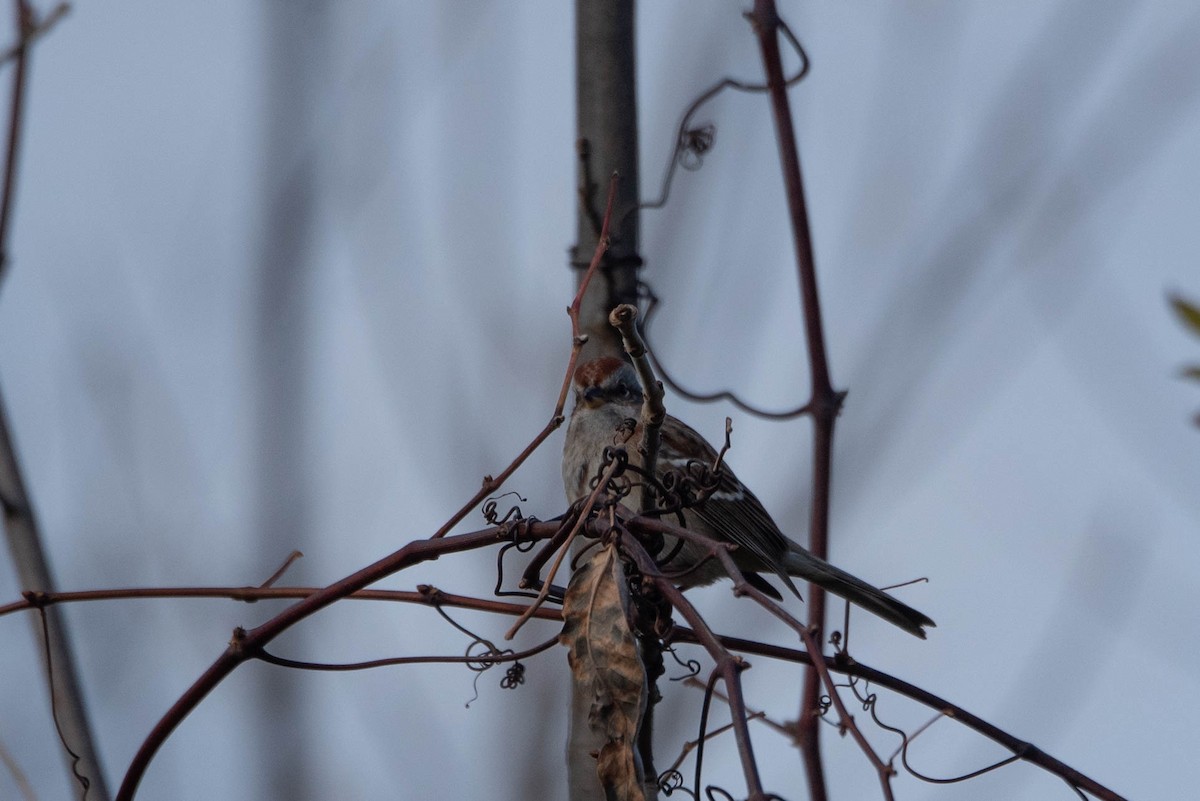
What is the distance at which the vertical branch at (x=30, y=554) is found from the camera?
171 centimetres

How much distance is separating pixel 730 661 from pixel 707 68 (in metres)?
2.49

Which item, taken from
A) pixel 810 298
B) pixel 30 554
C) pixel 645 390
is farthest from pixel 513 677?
pixel 810 298

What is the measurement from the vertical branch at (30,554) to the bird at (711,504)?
5.14 feet

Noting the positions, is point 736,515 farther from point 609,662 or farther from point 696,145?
point 609,662

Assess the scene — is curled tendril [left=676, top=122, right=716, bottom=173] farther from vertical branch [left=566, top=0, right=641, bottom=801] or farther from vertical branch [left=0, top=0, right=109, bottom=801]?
vertical branch [left=0, top=0, right=109, bottom=801]

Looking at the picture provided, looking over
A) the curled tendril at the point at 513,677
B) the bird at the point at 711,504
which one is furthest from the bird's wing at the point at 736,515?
the curled tendril at the point at 513,677

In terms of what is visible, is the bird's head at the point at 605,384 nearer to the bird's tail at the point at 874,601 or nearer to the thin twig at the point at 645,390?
the bird's tail at the point at 874,601

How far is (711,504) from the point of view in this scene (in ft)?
11.5

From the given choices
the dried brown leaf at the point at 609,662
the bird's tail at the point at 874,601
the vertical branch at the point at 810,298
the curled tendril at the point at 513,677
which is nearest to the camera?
the dried brown leaf at the point at 609,662

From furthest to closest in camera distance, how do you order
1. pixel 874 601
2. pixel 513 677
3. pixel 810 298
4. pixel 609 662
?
pixel 874 601, pixel 810 298, pixel 513 677, pixel 609 662

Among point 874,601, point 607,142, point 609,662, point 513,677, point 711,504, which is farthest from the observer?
point 711,504

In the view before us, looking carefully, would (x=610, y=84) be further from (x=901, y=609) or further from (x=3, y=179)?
(x=901, y=609)

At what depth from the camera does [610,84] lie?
2.46m

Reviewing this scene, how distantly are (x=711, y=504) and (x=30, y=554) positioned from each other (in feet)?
6.74
